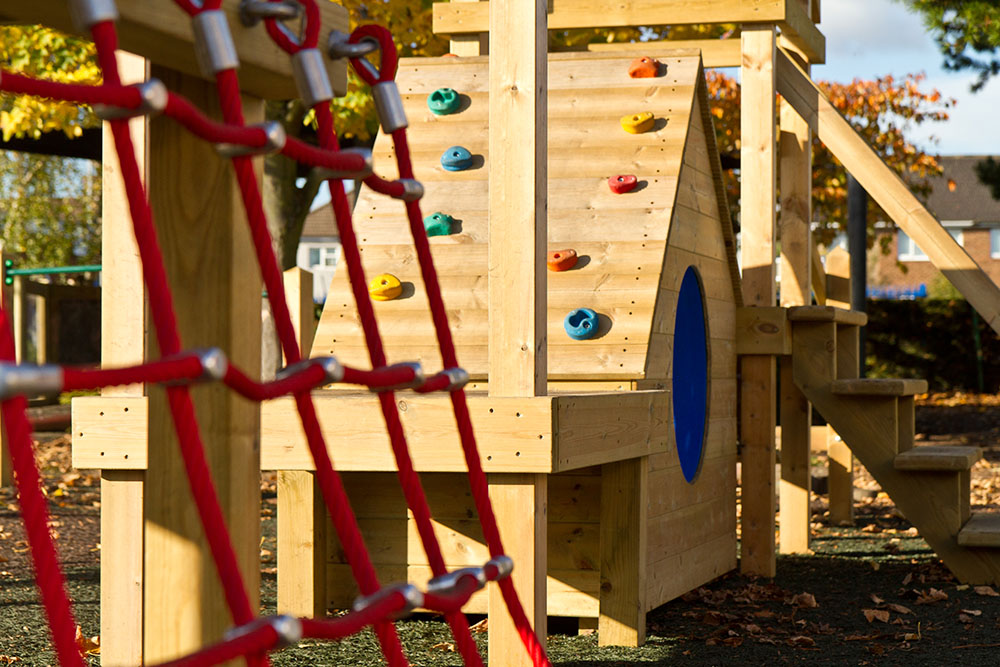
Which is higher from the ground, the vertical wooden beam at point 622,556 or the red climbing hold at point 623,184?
the red climbing hold at point 623,184

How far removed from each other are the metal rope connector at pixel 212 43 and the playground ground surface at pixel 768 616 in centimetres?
320

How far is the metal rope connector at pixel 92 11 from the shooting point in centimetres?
167

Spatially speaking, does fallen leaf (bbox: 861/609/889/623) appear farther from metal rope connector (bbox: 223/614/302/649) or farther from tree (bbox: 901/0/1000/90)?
tree (bbox: 901/0/1000/90)

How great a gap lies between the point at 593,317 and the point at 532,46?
187 centimetres

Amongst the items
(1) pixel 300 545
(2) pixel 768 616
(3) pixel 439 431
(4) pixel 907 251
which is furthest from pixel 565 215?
(4) pixel 907 251

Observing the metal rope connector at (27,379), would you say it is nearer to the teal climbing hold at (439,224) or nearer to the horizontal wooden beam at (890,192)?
the teal climbing hold at (439,224)

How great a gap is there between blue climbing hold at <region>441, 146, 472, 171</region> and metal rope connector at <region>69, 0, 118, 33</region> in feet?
14.6

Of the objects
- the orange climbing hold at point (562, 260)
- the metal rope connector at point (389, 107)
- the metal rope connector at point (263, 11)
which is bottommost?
the orange climbing hold at point (562, 260)

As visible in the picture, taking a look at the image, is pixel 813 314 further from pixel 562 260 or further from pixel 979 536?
pixel 562 260

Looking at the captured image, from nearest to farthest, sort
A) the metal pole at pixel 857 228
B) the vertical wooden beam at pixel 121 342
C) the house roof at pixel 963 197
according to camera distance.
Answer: the vertical wooden beam at pixel 121 342
the metal pole at pixel 857 228
the house roof at pixel 963 197

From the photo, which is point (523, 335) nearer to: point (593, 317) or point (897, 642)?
point (593, 317)

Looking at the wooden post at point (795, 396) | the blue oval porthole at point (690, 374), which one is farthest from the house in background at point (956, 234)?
the blue oval porthole at point (690, 374)

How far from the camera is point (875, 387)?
6.77 meters

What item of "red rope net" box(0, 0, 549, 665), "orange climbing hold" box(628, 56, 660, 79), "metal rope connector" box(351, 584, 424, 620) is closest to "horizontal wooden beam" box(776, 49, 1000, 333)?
"orange climbing hold" box(628, 56, 660, 79)
